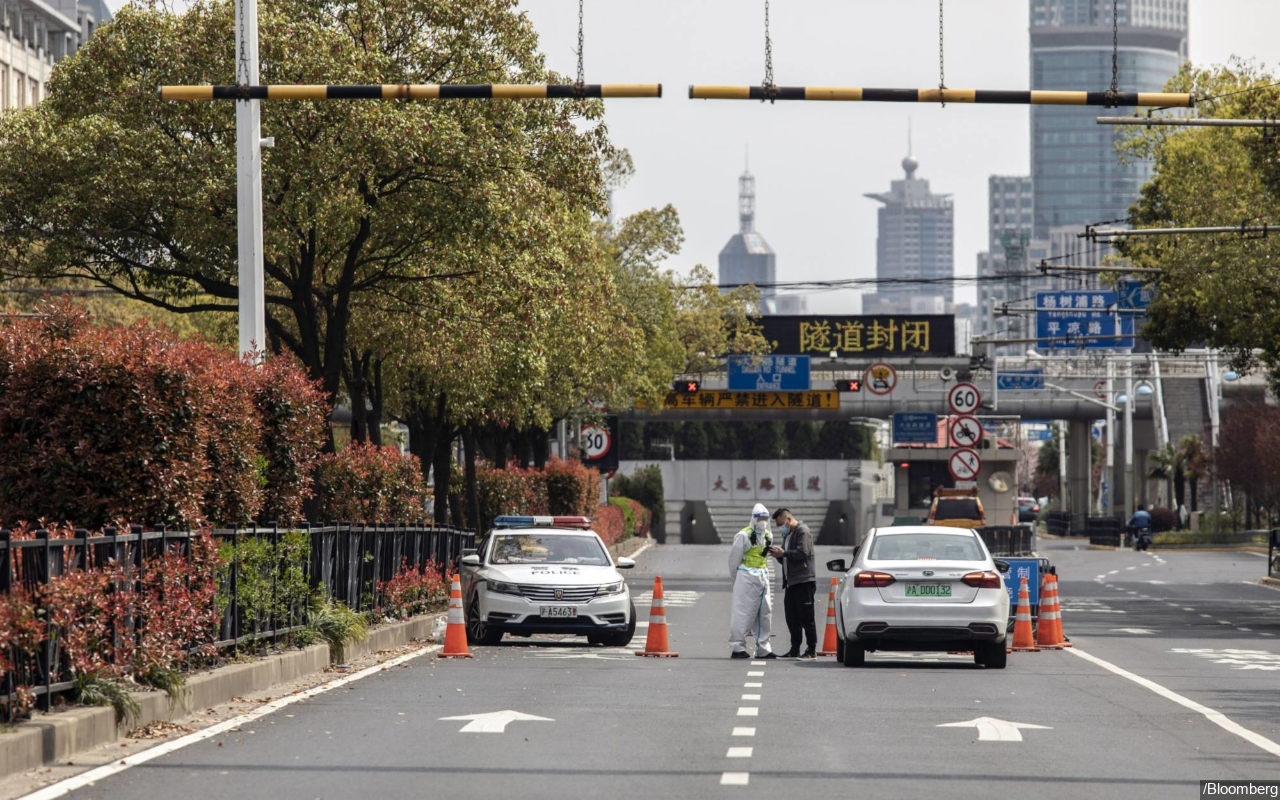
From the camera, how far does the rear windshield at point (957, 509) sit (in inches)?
1860

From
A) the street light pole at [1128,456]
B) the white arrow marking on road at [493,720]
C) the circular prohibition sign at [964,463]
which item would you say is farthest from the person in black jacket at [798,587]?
the street light pole at [1128,456]

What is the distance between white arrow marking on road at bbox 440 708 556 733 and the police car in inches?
332

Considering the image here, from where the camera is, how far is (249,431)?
58.9 feet

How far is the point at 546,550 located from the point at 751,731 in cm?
1116

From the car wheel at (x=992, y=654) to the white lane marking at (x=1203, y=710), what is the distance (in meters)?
1.06

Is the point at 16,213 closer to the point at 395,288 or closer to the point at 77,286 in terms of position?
the point at 395,288

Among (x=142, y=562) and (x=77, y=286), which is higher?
(x=77, y=286)

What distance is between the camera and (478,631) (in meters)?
24.3

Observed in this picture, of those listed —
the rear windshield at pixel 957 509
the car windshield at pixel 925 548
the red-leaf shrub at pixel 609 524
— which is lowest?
the red-leaf shrub at pixel 609 524

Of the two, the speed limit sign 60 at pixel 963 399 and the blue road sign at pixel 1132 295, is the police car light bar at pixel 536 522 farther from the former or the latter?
the blue road sign at pixel 1132 295

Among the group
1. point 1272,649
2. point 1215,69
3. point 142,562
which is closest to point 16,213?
point 142,562

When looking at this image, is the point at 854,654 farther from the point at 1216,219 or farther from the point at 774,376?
the point at 774,376

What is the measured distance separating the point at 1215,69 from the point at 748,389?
3901 centimetres

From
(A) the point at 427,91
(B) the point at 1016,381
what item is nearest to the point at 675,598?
(A) the point at 427,91
